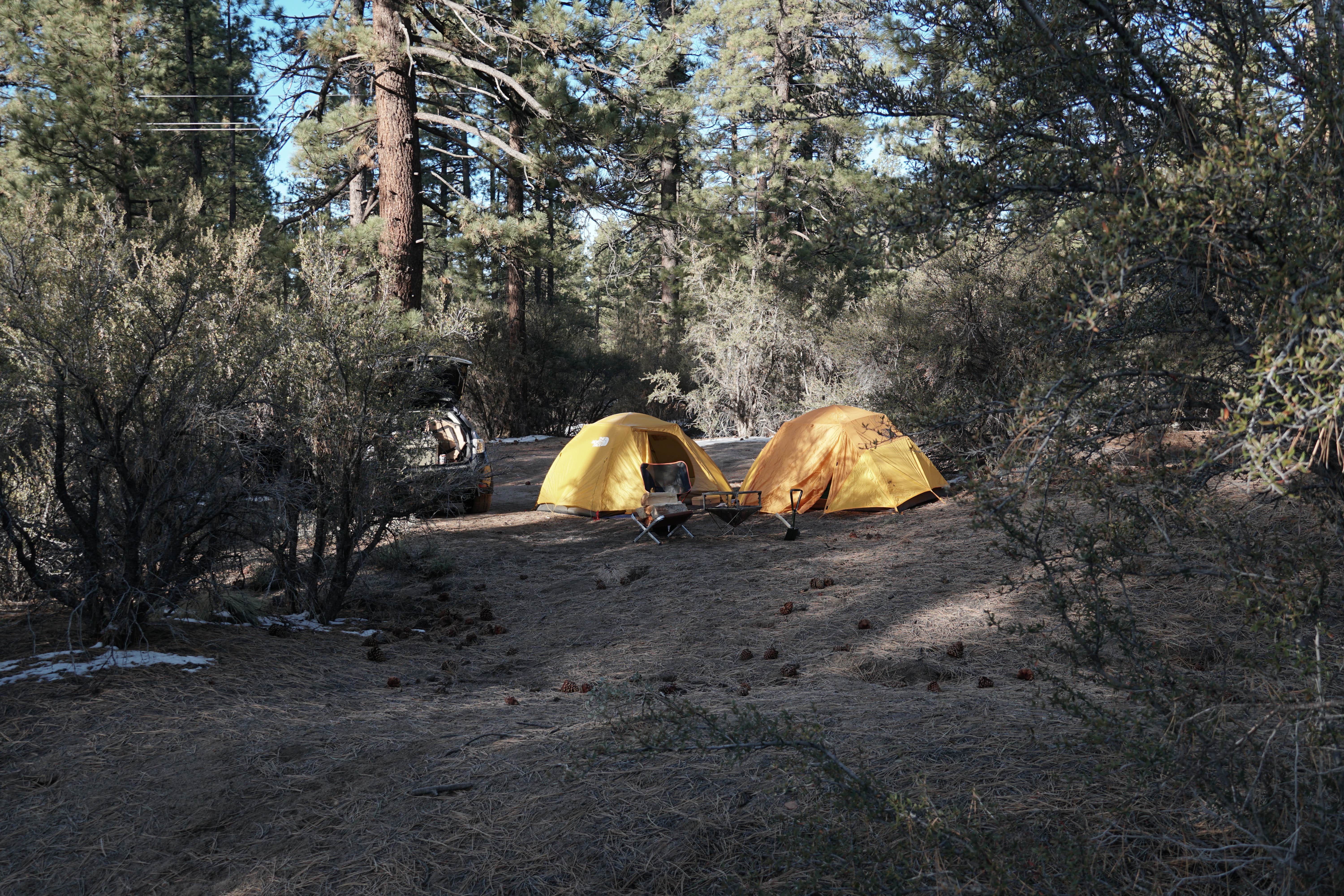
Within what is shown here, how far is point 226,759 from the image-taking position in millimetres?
3277

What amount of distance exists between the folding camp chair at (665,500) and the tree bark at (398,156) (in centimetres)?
353

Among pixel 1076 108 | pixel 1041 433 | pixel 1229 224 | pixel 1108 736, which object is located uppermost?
pixel 1076 108

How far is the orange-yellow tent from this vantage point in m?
9.82

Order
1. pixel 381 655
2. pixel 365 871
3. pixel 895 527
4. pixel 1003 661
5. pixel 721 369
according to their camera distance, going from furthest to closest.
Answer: pixel 721 369, pixel 895 527, pixel 381 655, pixel 1003 661, pixel 365 871

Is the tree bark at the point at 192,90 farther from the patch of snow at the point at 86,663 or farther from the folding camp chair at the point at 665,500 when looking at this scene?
the patch of snow at the point at 86,663

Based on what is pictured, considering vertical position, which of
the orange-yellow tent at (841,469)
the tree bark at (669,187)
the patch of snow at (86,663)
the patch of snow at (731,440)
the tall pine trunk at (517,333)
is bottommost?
the patch of snow at (86,663)

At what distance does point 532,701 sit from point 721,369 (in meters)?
13.9

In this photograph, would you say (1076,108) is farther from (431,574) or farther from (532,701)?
(431,574)

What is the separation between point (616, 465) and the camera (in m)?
10.4

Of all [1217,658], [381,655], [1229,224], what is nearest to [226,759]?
[381,655]

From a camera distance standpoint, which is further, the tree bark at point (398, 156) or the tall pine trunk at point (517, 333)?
the tall pine trunk at point (517, 333)

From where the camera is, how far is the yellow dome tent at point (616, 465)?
409 inches

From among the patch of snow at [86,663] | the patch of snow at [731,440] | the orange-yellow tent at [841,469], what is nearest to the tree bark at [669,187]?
the patch of snow at [731,440]

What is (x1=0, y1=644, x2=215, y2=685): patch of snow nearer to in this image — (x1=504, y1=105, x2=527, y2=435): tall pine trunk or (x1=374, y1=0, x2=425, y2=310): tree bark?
(x1=374, y1=0, x2=425, y2=310): tree bark
